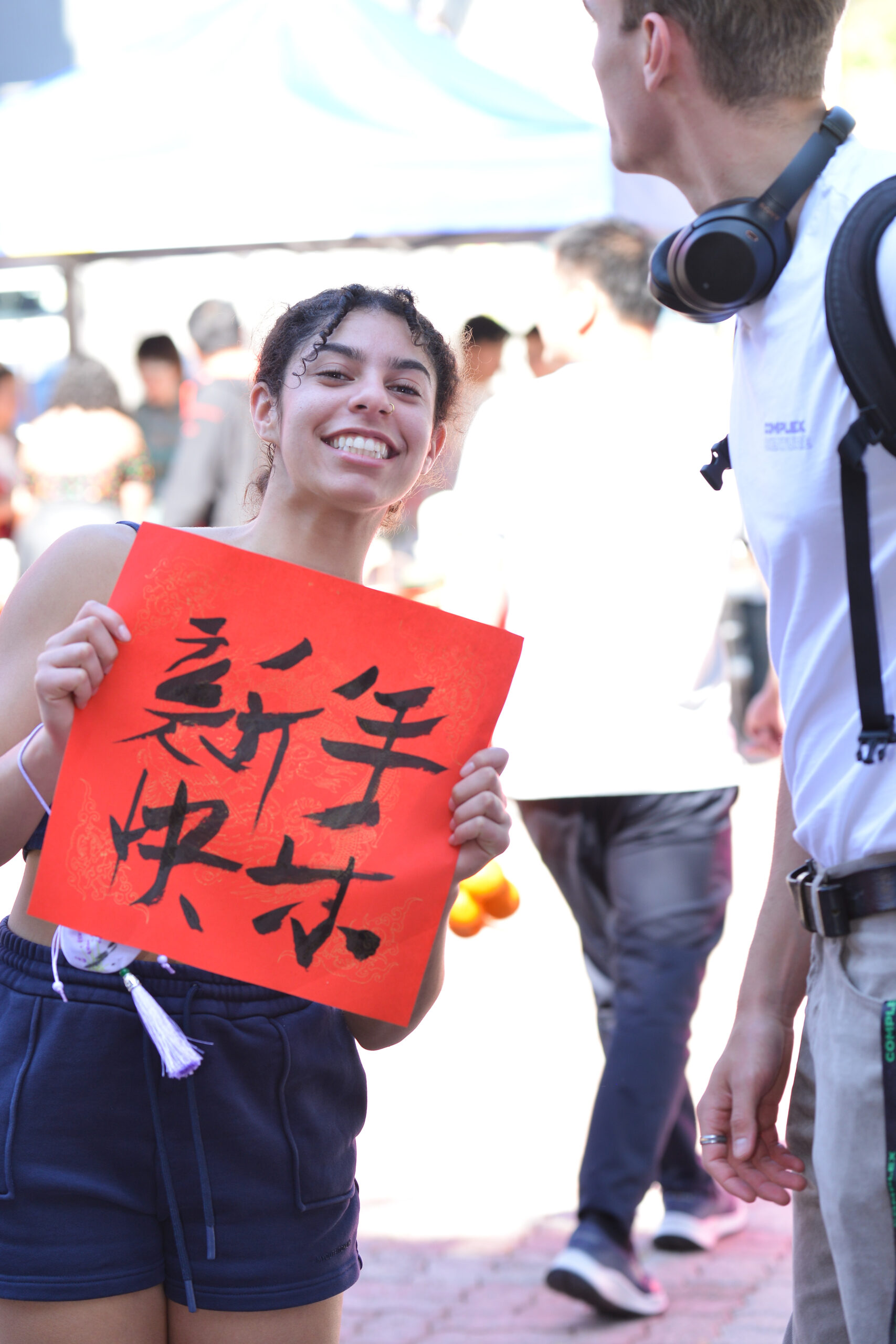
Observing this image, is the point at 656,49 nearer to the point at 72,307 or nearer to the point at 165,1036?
the point at 165,1036

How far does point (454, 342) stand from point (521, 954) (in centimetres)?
471

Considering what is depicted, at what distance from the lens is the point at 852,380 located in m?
1.46

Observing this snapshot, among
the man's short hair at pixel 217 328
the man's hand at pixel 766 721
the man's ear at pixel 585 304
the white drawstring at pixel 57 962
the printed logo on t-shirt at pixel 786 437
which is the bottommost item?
the white drawstring at pixel 57 962

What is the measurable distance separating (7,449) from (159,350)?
109cm

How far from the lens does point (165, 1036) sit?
1.80 m

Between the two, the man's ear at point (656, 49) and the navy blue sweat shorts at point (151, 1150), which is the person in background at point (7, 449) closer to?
the navy blue sweat shorts at point (151, 1150)

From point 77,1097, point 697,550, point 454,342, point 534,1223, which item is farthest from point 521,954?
point 77,1097

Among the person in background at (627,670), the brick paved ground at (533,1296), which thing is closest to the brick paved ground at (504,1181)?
the brick paved ground at (533,1296)

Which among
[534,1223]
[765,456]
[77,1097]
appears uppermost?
[765,456]

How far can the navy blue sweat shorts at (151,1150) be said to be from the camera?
1.81 m

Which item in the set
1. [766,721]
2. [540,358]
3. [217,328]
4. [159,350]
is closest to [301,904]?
[766,721]

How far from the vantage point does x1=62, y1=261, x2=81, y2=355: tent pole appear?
938 cm

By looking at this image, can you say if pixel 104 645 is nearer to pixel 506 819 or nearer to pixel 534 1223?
pixel 506 819

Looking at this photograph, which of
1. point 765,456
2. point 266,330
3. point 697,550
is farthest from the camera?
point 697,550
